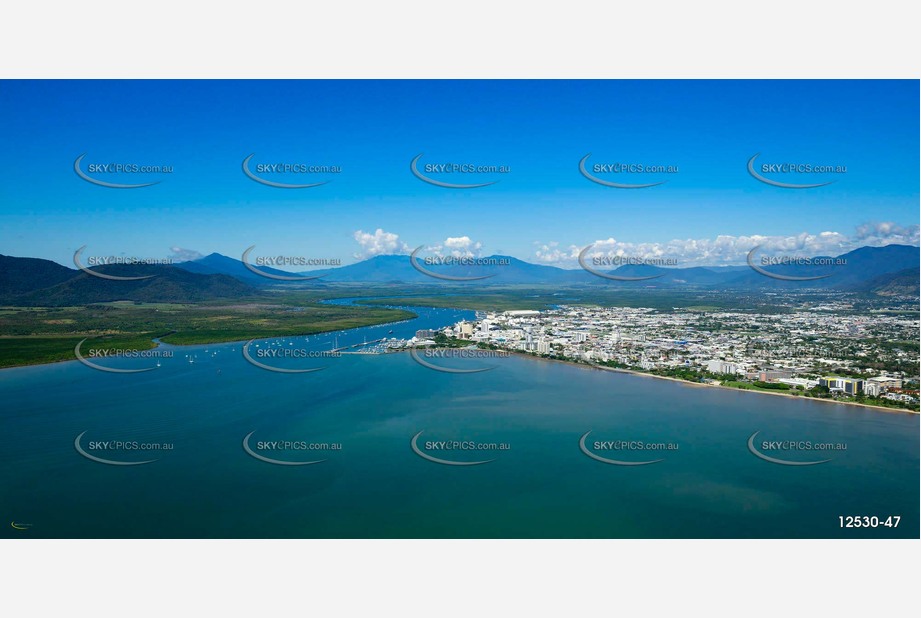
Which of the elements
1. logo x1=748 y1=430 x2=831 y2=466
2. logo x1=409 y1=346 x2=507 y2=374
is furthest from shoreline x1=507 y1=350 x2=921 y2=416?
logo x1=748 y1=430 x2=831 y2=466

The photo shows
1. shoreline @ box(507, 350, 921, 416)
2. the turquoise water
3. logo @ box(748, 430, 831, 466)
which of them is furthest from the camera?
shoreline @ box(507, 350, 921, 416)

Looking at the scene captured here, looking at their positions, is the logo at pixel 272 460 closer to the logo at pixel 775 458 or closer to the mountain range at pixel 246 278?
the mountain range at pixel 246 278

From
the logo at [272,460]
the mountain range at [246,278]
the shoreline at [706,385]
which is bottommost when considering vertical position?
the logo at [272,460]

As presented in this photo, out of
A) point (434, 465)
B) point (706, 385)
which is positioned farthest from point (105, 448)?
point (706, 385)

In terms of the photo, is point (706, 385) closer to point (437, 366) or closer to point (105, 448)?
point (437, 366)

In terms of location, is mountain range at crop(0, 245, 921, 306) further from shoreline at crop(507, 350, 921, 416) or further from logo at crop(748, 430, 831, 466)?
logo at crop(748, 430, 831, 466)

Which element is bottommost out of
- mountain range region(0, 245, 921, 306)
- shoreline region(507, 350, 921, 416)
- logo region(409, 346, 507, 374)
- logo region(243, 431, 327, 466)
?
logo region(243, 431, 327, 466)

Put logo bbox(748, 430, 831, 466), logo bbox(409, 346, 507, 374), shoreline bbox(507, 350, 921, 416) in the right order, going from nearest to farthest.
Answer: logo bbox(748, 430, 831, 466), shoreline bbox(507, 350, 921, 416), logo bbox(409, 346, 507, 374)

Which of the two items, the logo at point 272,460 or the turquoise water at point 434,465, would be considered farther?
the logo at point 272,460

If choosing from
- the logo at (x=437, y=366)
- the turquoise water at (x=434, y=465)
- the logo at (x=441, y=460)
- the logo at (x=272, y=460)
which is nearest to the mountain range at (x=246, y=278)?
the logo at (x=437, y=366)
